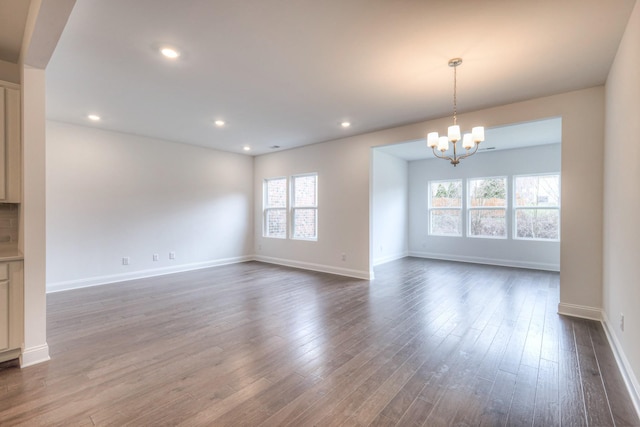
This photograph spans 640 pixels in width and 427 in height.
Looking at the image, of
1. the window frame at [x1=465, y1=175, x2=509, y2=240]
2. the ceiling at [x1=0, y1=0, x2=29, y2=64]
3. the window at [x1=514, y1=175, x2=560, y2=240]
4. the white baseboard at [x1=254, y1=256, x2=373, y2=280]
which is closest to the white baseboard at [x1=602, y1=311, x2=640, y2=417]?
the white baseboard at [x1=254, y1=256, x2=373, y2=280]

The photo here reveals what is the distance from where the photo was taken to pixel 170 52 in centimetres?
267

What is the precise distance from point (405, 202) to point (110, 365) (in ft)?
23.8

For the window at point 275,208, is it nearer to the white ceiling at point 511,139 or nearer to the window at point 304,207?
the window at point 304,207

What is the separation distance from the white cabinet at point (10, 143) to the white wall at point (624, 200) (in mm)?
4826

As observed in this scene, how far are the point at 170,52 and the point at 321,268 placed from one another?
4.58 metres

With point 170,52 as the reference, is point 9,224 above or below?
below

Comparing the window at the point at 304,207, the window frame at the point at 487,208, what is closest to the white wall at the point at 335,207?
the window at the point at 304,207

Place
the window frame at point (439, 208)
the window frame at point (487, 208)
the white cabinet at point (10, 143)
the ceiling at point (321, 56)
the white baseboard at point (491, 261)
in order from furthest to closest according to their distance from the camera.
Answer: the window frame at point (439, 208) → the window frame at point (487, 208) → the white baseboard at point (491, 261) → the white cabinet at point (10, 143) → the ceiling at point (321, 56)

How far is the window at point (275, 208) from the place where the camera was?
7.08 meters

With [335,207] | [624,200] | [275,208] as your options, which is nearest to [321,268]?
[335,207]

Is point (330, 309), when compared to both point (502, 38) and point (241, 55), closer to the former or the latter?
point (241, 55)

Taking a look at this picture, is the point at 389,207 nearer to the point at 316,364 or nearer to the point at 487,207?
the point at 487,207

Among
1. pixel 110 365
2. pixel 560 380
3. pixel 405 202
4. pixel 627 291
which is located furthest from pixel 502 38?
pixel 405 202

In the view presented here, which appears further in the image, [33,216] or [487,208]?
[487,208]
